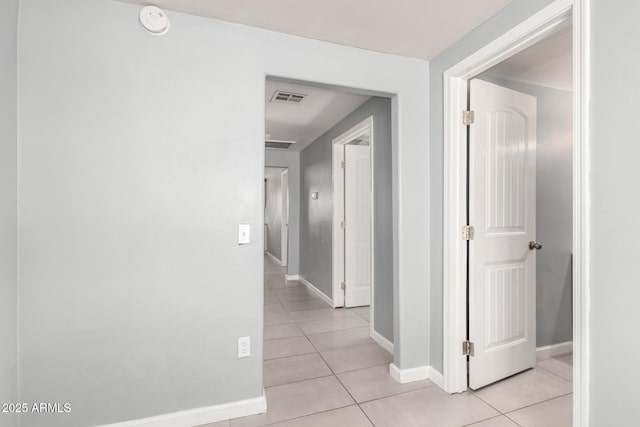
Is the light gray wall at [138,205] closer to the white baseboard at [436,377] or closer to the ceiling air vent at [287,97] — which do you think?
the ceiling air vent at [287,97]

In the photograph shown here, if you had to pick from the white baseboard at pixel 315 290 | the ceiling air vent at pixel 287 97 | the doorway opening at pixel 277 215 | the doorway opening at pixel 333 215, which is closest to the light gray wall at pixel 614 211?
the doorway opening at pixel 333 215

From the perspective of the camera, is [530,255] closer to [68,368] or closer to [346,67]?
[346,67]

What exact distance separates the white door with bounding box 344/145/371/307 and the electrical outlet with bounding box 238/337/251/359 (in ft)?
7.96

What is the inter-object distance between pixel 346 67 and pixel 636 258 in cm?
182

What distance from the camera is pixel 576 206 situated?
1408 millimetres

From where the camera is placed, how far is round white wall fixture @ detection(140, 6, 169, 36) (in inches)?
69.1

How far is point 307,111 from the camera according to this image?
3607mm

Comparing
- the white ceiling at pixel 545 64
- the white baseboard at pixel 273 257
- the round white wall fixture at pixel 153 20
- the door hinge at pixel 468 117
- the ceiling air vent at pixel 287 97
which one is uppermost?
the ceiling air vent at pixel 287 97

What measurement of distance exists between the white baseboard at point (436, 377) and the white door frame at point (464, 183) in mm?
50

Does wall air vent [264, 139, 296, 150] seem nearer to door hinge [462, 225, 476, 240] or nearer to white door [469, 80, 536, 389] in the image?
white door [469, 80, 536, 389]

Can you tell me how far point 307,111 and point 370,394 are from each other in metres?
2.79

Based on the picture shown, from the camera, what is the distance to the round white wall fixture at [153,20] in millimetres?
1755

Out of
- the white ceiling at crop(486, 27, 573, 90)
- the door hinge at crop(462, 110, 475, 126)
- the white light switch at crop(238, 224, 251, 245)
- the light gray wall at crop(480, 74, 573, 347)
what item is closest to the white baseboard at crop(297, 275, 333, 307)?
the light gray wall at crop(480, 74, 573, 347)

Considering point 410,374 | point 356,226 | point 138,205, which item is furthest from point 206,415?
point 356,226
